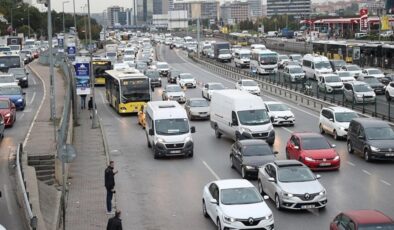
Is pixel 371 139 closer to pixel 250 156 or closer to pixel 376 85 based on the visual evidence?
pixel 250 156

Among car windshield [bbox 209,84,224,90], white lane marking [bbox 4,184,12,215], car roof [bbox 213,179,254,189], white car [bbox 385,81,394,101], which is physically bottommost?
white lane marking [bbox 4,184,12,215]

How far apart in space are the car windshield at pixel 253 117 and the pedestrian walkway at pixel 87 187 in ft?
21.6

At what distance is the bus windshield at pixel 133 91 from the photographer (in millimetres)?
45469

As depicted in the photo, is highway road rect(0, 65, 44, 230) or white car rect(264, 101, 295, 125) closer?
highway road rect(0, 65, 44, 230)

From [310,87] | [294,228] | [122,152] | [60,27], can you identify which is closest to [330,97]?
[310,87]

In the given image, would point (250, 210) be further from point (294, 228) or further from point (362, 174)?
point (362, 174)

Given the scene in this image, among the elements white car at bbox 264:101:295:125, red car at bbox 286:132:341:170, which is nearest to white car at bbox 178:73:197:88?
white car at bbox 264:101:295:125

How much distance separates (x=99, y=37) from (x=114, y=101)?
130520 mm

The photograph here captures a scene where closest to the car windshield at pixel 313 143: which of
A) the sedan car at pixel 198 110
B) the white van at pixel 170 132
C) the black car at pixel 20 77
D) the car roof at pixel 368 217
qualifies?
the white van at pixel 170 132

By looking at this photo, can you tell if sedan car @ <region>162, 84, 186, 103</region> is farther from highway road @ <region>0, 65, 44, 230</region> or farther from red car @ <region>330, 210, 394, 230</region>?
red car @ <region>330, 210, 394, 230</region>

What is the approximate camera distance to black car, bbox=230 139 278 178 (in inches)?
983

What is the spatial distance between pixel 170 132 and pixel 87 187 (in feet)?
21.5

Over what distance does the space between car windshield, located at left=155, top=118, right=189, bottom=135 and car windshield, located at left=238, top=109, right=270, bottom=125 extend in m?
3.07

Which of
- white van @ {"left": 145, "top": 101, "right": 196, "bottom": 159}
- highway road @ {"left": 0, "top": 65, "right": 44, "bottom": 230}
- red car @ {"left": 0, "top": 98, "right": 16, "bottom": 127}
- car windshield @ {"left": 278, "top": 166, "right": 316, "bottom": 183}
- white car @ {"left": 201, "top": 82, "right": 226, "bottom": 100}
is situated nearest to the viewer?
highway road @ {"left": 0, "top": 65, "right": 44, "bottom": 230}
